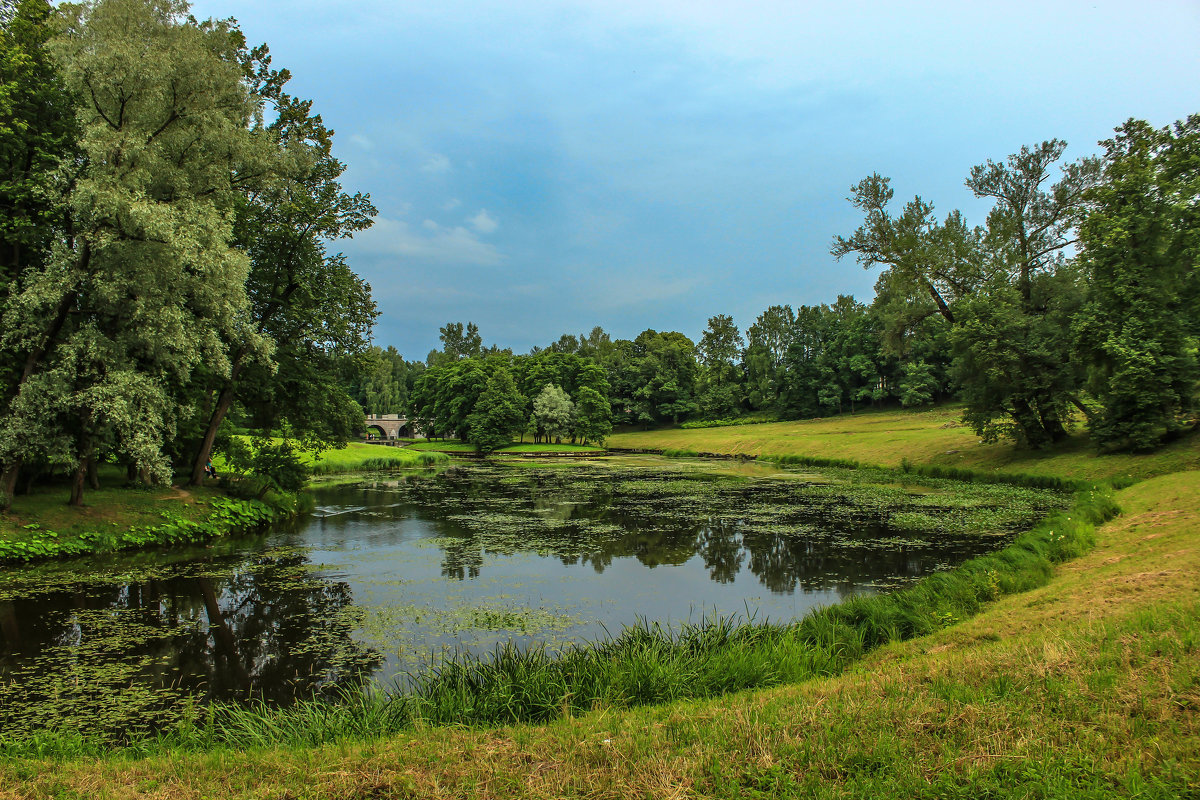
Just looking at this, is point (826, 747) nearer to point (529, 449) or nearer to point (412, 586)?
point (412, 586)

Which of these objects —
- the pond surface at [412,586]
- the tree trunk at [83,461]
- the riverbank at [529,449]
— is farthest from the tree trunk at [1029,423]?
the riverbank at [529,449]

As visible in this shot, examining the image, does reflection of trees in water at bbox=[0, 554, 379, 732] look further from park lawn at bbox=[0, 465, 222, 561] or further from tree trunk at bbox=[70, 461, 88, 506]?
tree trunk at bbox=[70, 461, 88, 506]

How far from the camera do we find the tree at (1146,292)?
21.7 meters

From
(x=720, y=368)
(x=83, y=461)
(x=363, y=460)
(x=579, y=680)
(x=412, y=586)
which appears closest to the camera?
(x=579, y=680)

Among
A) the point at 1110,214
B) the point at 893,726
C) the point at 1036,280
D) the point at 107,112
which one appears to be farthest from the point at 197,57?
the point at 1036,280

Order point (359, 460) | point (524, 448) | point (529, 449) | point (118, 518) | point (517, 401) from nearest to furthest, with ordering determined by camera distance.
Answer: point (118, 518) < point (359, 460) < point (529, 449) < point (524, 448) < point (517, 401)

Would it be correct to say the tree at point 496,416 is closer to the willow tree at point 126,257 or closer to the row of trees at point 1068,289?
the row of trees at point 1068,289

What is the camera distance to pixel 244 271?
16.1 metres

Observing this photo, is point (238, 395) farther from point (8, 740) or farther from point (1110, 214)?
point (1110, 214)

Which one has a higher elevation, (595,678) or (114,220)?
(114,220)

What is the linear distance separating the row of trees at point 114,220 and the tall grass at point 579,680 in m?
10.8

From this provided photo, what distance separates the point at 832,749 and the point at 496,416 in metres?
64.7

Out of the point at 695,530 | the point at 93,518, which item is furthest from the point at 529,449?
the point at 93,518

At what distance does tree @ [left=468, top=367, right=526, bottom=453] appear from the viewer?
66.8 m
